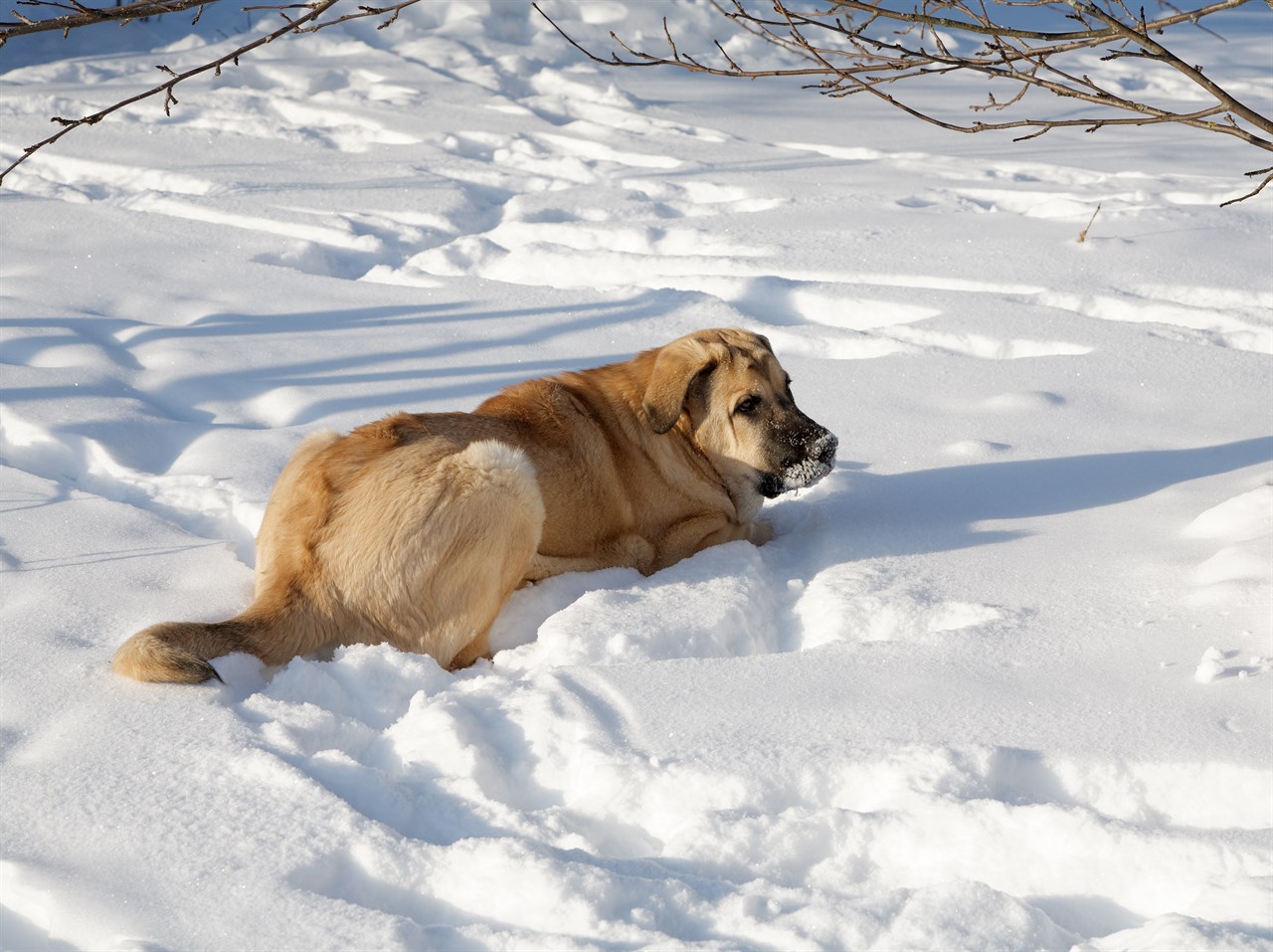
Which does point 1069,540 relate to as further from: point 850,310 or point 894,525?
point 850,310

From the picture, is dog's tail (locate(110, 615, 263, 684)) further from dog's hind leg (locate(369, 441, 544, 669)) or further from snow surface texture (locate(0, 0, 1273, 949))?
dog's hind leg (locate(369, 441, 544, 669))

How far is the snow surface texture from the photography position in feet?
8.66

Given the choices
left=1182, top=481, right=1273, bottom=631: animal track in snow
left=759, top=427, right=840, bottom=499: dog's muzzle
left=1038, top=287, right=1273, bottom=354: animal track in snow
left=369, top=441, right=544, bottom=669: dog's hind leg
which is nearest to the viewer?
left=1182, top=481, right=1273, bottom=631: animal track in snow

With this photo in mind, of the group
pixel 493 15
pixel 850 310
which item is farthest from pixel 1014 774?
pixel 493 15

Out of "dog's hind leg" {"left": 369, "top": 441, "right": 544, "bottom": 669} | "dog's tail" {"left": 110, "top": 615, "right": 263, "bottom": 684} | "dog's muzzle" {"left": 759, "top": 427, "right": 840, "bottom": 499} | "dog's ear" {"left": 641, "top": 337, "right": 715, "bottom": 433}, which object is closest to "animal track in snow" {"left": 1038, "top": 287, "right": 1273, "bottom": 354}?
"dog's muzzle" {"left": 759, "top": 427, "right": 840, "bottom": 499}

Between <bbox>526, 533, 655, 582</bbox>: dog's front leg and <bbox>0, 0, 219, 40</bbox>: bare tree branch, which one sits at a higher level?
<bbox>0, 0, 219, 40</bbox>: bare tree branch

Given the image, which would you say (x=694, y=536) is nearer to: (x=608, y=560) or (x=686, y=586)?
(x=608, y=560)

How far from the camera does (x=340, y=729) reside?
3283mm

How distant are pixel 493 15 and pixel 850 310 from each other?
31.9ft

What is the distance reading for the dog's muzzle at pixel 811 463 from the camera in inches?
191

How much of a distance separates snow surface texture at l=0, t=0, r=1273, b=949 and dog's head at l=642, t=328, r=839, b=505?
313mm

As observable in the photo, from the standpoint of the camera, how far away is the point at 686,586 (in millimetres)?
4391

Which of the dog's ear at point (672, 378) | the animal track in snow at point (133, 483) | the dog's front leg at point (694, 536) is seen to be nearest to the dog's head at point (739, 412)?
the dog's ear at point (672, 378)

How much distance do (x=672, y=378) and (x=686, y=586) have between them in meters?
0.93
